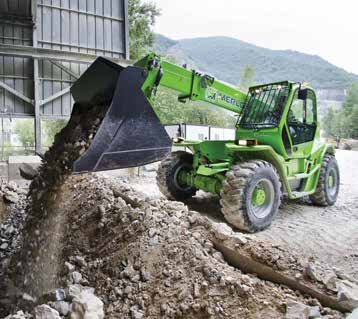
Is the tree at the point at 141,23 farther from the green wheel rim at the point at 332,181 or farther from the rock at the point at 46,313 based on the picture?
the rock at the point at 46,313

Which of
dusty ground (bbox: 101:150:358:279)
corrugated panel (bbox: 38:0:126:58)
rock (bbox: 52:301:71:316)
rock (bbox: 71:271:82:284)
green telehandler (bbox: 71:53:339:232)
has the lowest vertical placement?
dusty ground (bbox: 101:150:358:279)

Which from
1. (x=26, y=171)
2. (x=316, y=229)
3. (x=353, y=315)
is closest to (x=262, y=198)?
(x=316, y=229)

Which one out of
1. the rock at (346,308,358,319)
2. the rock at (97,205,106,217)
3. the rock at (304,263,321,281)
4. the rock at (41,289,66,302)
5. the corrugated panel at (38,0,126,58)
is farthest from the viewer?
the corrugated panel at (38,0,126,58)

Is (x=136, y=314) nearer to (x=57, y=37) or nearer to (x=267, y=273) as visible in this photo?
(x=267, y=273)

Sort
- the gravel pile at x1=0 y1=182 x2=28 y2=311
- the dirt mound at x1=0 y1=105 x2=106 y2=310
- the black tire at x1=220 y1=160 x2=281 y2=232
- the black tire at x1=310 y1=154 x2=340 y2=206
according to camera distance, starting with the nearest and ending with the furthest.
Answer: the dirt mound at x1=0 y1=105 x2=106 y2=310 < the gravel pile at x1=0 y1=182 x2=28 y2=311 < the black tire at x1=220 y1=160 x2=281 y2=232 < the black tire at x1=310 y1=154 x2=340 y2=206

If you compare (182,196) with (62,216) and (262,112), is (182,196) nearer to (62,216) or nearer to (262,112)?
(262,112)

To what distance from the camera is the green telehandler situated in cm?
244

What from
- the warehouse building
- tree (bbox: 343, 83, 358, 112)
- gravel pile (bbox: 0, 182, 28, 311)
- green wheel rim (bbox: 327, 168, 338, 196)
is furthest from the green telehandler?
tree (bbox: 343, 83, 358, 112)

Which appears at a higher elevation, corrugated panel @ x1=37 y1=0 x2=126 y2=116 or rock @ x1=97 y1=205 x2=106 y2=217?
corrugated panel @ x1=37 y1=0 x2=126 y2=116

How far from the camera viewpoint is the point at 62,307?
6.39 ft

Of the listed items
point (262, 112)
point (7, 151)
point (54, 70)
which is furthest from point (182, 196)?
point (7, 151)

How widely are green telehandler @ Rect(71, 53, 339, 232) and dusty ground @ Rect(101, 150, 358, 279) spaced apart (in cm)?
24

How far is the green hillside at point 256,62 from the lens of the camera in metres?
34.3

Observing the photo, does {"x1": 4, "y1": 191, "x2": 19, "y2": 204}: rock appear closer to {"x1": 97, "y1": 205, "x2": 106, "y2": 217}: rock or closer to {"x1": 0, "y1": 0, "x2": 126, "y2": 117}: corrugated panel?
{"x1": 97, "y1": 205, "x2": 106, "y2": 217}: rock
